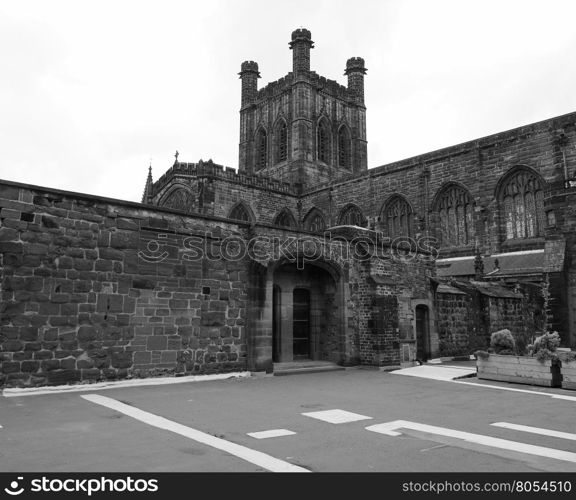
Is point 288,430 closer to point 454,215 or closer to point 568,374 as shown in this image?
point 568,374

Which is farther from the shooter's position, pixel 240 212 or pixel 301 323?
pixel 240 212

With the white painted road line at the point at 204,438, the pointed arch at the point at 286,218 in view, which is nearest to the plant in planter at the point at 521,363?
the white painted road line at the point at 204,438

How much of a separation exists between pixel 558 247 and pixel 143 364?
60.0 feet

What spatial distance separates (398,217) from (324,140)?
16237mm

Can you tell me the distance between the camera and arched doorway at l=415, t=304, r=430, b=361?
17.3 m

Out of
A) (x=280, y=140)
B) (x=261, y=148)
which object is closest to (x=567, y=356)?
(x=280, y=140)

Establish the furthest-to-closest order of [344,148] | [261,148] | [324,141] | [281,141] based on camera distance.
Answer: [261,148] < [344,148] < [281,141] < [324,141]

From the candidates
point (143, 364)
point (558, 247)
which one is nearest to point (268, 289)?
point (143, 364)

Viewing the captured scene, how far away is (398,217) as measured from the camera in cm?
3183

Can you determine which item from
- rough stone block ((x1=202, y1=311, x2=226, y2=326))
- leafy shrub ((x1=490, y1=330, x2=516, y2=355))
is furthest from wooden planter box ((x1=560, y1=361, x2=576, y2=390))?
rough stone block ((x1=202, y1=311, x2=226, y2=326))

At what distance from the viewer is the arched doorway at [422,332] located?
17344 millimetres

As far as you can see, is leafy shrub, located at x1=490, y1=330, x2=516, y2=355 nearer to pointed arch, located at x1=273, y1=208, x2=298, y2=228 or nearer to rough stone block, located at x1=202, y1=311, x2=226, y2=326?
rough stone block, located at x1=202, y1=311, x2=226, y2=326

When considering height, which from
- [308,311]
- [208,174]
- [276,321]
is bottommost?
[276,321]

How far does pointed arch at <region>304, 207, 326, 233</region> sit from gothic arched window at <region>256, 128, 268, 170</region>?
12.1 meters
